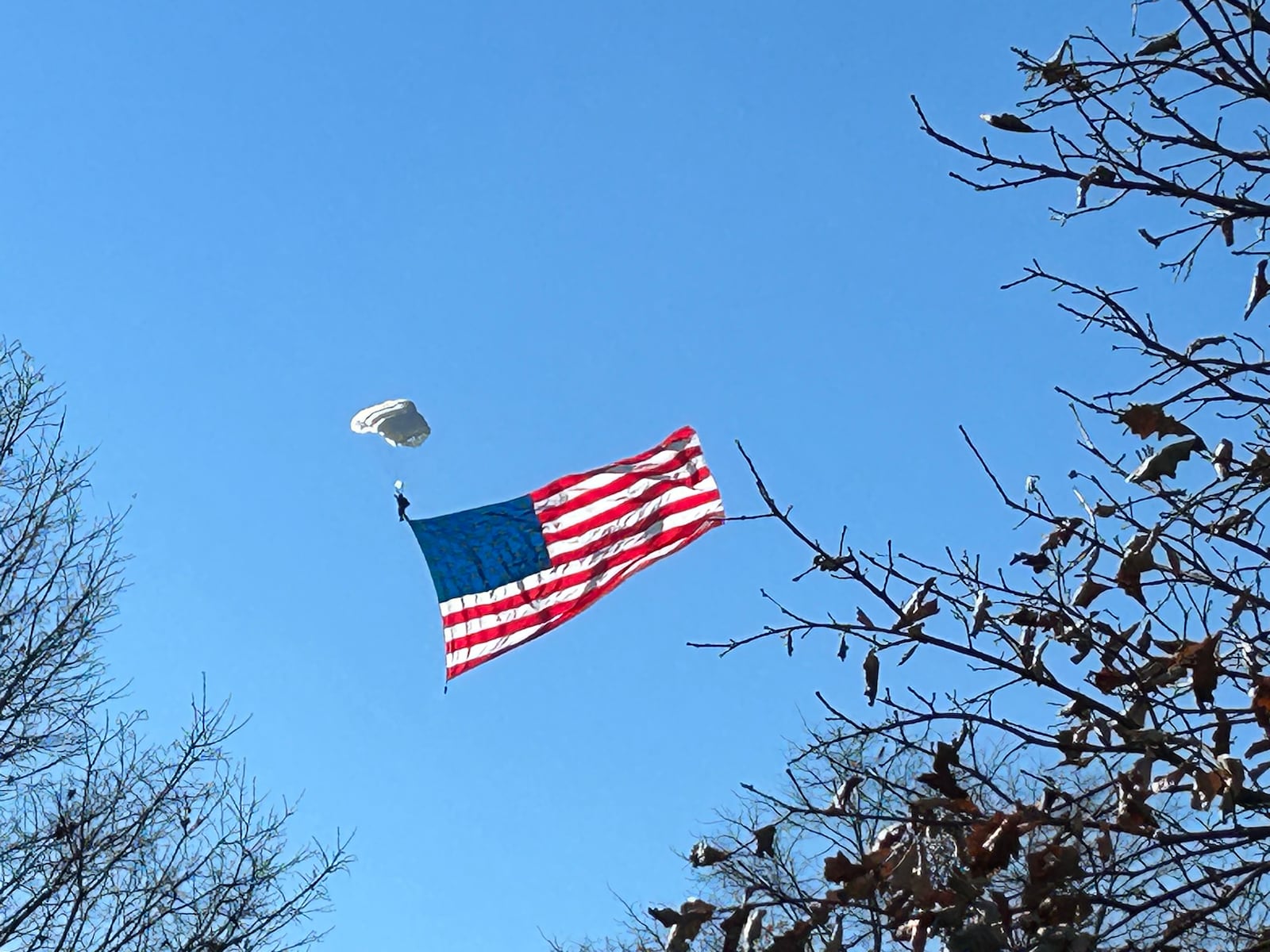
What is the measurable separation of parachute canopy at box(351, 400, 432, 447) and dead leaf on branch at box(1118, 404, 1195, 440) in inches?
618

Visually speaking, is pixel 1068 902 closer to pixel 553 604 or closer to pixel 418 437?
pixel 553 604

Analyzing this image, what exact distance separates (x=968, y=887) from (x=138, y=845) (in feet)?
26.9

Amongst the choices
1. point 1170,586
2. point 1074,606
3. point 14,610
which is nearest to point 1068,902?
point 1074,606

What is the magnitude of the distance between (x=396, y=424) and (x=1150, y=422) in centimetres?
1577

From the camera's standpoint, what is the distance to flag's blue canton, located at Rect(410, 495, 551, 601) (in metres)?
13.9

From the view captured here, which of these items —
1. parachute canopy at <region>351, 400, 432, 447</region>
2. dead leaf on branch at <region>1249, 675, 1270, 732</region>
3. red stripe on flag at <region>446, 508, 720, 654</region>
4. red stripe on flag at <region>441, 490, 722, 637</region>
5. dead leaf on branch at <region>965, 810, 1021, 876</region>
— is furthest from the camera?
parachute canopy at <region>351, 400, 432, 447</region>

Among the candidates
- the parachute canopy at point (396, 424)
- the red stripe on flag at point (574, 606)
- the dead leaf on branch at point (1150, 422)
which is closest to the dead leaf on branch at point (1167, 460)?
the dead leaf on branch at point (1150, 422)

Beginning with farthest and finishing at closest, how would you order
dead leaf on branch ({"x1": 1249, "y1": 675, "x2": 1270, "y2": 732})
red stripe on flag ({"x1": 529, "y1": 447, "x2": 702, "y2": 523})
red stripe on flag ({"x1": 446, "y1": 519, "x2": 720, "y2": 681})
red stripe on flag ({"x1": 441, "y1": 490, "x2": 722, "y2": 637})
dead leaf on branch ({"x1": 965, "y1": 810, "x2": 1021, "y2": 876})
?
red stripe on flag ({"x1": 529, "y1": 447, "x2": 702, "y2": 523}), red stripe on flag ({"x1": 441, "y1": 490, "x2": 722, "y2": 637}), red stripe on flag ({"x1": 446, "y1": 519, "x2": 720, "y2": 681}), dead leaf on branch ({"x1": 1249, "y1": 675, "x2": 1270, "y2": 732}), dead leaf on branch ({"x1": 965, "y1": 810, "x2": 1021, "y2": 876})

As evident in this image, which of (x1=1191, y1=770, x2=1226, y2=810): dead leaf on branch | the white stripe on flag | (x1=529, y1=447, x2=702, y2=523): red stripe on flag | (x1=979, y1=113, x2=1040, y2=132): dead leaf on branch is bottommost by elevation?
(x1=1191, y1=770, x2=1226, y2=810): dead leaf on branch

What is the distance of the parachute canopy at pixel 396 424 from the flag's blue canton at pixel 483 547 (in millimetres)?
5611

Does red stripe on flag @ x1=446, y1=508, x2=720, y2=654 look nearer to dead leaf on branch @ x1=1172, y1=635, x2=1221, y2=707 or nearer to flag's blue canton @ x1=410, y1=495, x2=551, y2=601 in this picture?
flag's blue canton @ x1=410, y1=495, x2=551, y2=601

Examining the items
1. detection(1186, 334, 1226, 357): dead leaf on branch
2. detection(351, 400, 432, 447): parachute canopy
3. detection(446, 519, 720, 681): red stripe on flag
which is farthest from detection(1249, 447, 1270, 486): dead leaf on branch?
detection(351, 400, 432, 447): parachute canopy

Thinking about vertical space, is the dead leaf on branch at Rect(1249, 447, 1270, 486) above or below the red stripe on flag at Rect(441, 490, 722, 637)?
below

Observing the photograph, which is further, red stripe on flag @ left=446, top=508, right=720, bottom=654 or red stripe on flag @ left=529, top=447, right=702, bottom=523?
red stripe on flag @ left=529, top=447, right=702, bottom=523
